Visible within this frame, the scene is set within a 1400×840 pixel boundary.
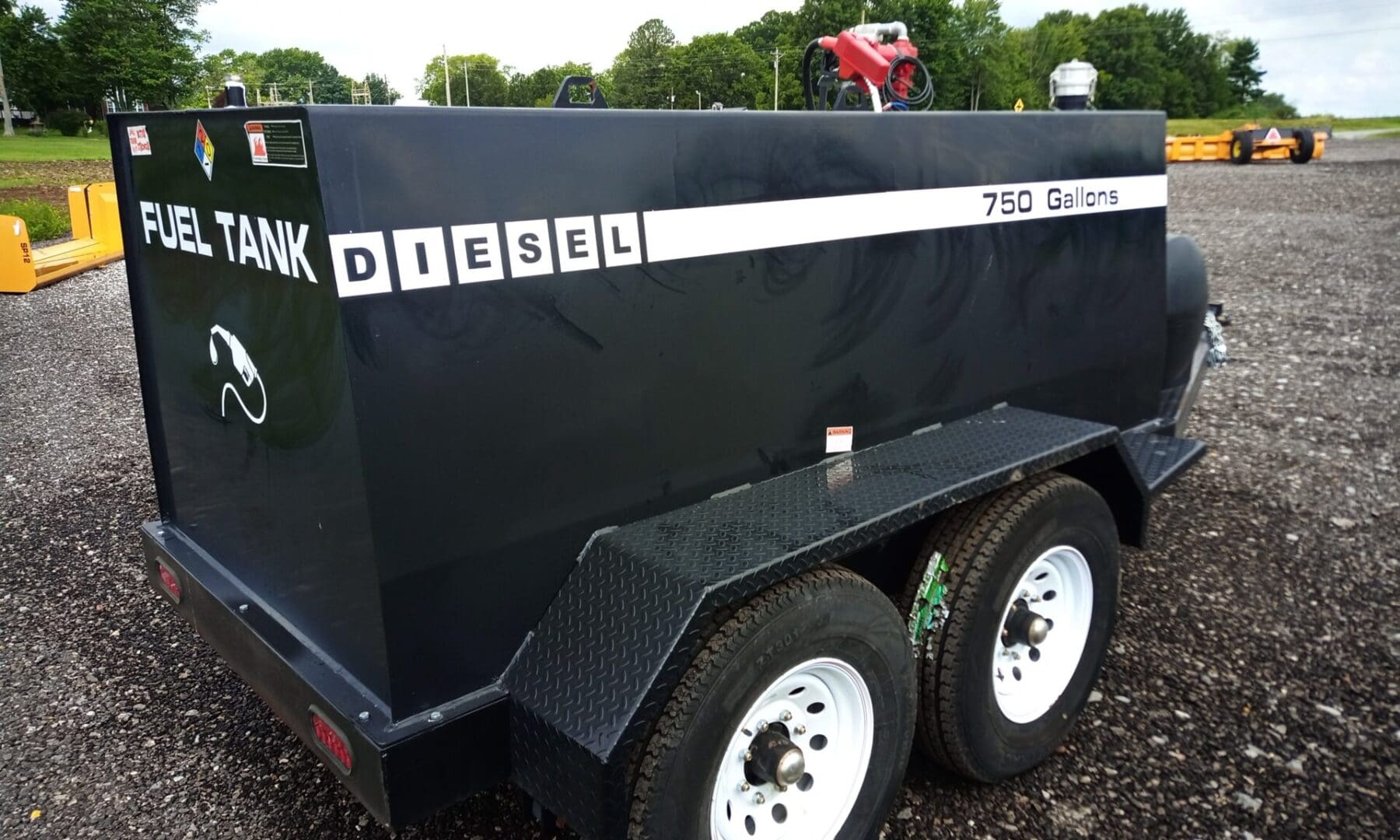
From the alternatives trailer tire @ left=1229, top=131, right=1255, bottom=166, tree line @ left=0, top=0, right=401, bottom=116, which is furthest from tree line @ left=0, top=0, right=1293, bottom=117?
trailer tire @ left=1229, top=131, right=1255, bottom=166

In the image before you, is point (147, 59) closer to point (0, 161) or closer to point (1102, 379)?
point (0, 161)

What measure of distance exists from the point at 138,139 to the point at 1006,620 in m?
2.76

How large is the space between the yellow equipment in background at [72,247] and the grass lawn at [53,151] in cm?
1545

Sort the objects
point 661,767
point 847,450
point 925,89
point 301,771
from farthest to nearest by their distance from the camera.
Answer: point 925,89
point 301,771
point 847,450
point 661,767

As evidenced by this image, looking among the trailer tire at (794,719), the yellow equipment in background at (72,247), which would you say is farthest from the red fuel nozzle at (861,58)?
the yellow equipment in background at (72,247)

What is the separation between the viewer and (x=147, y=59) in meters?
51.5

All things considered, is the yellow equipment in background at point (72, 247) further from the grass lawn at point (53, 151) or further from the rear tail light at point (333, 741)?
the grass lawn at point (53, 151)

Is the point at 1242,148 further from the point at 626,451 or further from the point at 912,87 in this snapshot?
the point at 626,451

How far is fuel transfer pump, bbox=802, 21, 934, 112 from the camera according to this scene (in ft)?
11.6

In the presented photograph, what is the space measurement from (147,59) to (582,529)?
59897 mm

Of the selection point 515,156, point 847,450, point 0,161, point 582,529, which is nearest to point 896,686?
point 847,450

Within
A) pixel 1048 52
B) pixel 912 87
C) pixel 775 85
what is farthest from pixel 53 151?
pixel 1048 52

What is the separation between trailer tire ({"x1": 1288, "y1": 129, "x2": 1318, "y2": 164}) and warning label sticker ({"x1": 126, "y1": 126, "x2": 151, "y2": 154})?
29.7 meters

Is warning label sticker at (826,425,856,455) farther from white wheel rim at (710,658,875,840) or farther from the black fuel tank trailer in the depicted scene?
white wheel rim at (710,658,875,840)
